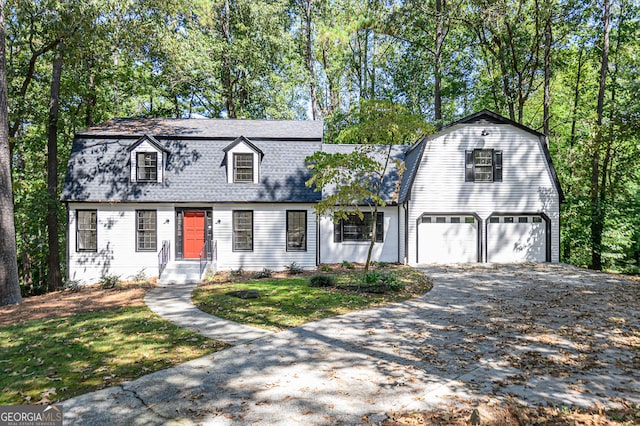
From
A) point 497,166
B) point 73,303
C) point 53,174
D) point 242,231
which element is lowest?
point 73,303

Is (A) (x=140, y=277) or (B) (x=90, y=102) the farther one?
(B) (x=90, y=102)

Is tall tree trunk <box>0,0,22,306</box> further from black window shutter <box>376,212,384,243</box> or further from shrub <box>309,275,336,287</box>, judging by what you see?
black window shutter <box>376,212,384,243</box>

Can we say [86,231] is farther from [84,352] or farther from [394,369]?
[394,369]

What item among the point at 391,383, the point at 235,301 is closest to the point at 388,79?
the point at 235,301

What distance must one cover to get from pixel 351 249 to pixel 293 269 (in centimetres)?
371

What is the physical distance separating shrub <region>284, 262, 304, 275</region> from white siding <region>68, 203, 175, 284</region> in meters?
5.45

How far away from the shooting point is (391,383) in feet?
15.8

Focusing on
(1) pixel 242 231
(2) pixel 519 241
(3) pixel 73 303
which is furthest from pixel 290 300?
(2) pixel 519 241

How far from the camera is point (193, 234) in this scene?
1568 cm

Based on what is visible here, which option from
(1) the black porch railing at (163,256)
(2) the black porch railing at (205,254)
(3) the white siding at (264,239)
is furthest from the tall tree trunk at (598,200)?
(1) the black porch railing at (163,256)

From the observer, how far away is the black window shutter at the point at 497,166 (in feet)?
56.7

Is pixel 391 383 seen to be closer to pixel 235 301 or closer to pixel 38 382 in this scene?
pixel 38 382

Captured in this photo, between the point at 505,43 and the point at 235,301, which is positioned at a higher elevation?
the point at 505,43

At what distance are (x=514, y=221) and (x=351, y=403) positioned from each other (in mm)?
16133
